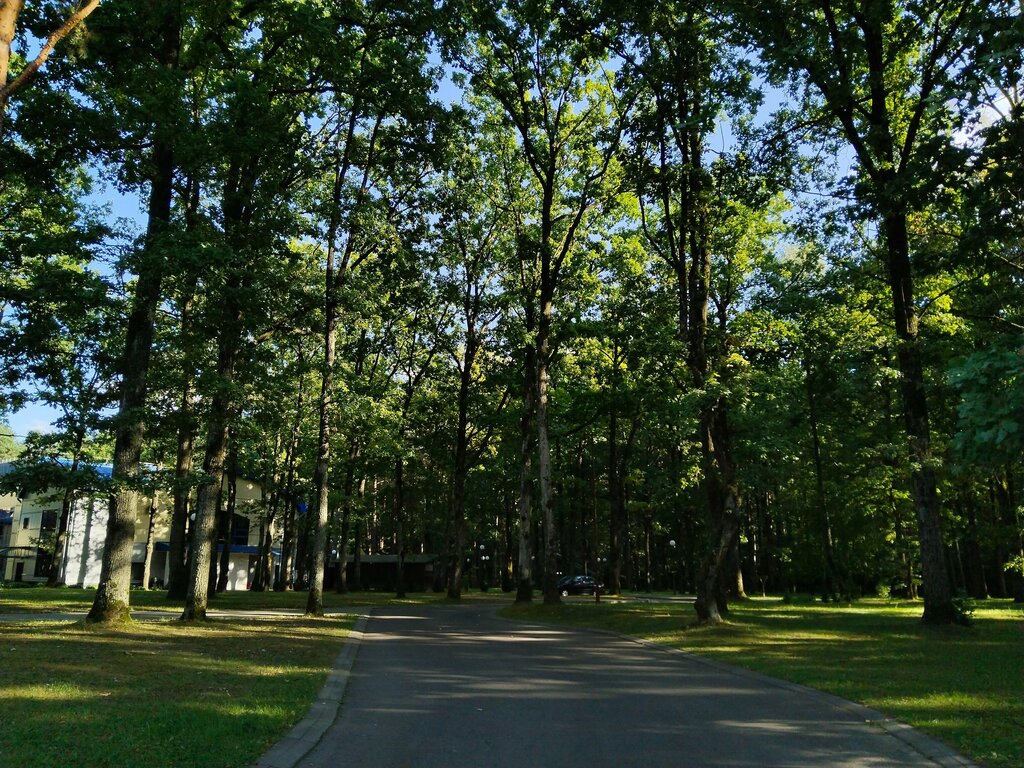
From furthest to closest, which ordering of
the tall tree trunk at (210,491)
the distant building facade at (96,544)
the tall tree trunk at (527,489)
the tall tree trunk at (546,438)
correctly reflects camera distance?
the distant building facade at (96,544) < the tall tree trunk at (527,489) < the tall tree trunk at (546,438) < the tall tree trunk at (210,491)

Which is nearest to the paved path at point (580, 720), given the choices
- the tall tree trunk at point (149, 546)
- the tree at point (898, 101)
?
the tree at point (898, 101)

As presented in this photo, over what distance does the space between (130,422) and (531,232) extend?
1854 centimetres

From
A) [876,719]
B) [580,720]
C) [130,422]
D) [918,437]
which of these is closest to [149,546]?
[130,422]

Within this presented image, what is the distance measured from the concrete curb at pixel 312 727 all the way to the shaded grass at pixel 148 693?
11 centimetres

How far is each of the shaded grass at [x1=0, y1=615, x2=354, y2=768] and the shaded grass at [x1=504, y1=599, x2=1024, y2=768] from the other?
21.5 ft

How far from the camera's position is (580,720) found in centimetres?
A: 781

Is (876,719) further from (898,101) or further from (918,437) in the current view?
(898,101)

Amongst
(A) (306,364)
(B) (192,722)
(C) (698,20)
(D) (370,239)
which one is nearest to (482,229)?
(D) (370,239)

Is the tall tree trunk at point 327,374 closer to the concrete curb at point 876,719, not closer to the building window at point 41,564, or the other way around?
the concrete curb at point 876,719

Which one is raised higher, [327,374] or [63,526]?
[327,374]

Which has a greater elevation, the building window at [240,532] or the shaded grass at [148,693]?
the building window at [240,532]

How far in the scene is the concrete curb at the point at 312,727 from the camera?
5.94 metres

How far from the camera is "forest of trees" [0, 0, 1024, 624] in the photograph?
14055mm

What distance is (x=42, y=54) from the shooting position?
959 cm
